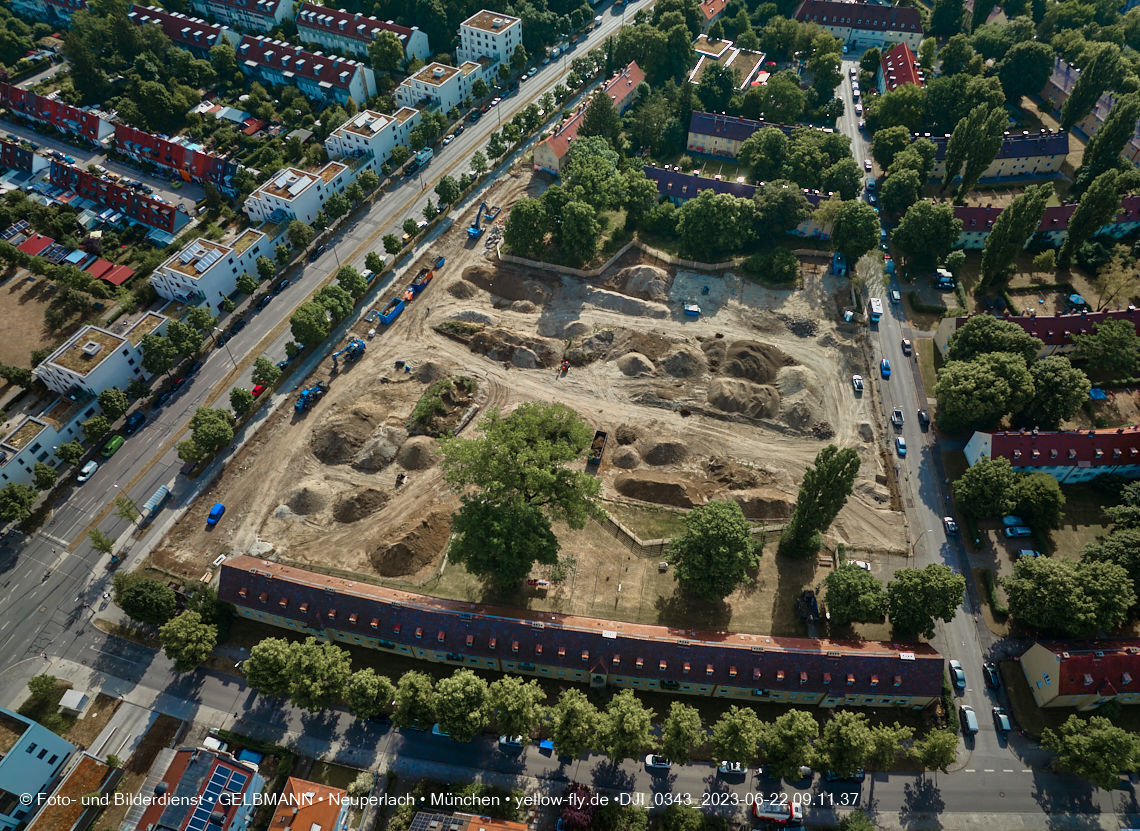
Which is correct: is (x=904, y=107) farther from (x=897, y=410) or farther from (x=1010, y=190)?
(x=897, y=410)

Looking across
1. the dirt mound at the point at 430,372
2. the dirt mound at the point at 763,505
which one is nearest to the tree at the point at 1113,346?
the dirt mound at the point at 763,505

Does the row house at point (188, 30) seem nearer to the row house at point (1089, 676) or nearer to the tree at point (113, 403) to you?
the tree at point (113, 403)

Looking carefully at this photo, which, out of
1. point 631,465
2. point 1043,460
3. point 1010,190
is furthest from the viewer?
point 1010,190

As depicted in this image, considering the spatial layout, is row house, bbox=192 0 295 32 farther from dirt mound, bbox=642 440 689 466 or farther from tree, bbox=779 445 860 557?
tree, bbox=779 445 860 557

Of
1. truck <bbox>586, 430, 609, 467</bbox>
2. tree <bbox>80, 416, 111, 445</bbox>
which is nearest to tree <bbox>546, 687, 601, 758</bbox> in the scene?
truck <bbox>586, 430, 609, 467</bbox>

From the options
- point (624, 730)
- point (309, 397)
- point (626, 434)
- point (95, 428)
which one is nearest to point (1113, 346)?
point (626, 434)

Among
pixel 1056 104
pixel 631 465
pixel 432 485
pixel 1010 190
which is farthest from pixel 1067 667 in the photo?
pixel 1056 104

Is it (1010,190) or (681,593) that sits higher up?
(1010,190)
